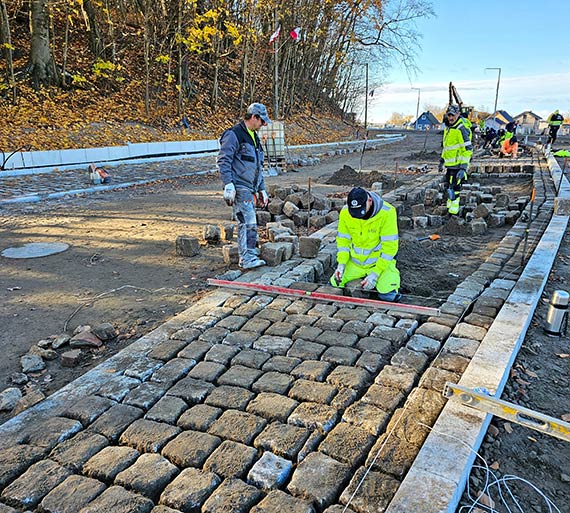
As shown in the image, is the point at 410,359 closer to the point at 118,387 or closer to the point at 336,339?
the point at 336,339

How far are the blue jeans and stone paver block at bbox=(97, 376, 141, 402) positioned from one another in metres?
2.59

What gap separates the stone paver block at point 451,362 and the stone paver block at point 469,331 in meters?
0.39

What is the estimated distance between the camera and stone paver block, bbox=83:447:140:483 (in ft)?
7.93

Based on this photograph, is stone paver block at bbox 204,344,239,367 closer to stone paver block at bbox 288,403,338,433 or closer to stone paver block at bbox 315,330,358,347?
stone paver block at bbox 315,330,358,347

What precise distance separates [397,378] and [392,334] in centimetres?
71

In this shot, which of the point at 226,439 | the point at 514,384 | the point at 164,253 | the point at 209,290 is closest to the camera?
the point at 226,439

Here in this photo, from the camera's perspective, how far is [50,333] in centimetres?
412

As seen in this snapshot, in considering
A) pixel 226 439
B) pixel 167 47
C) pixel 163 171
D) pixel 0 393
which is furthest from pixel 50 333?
pixel 167 47

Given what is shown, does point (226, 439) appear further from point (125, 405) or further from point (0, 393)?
point (0, 393)

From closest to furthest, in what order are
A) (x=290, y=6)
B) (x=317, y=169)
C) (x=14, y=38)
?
(x=317, y=169)
(x=14, y=38)
(x=290, y=6)

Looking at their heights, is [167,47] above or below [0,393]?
above

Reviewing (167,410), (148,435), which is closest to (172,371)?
(167,410)

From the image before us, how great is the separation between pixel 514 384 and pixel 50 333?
3965mm

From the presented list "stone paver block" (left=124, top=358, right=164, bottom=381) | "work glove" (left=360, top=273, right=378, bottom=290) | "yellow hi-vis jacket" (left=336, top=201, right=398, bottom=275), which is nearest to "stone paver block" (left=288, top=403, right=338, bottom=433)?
"stone paver block" (left=124, top=358, right=164, bottom=381)
